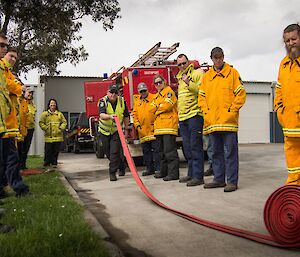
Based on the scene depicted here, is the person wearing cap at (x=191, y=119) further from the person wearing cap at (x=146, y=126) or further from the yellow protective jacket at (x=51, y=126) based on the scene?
the yellow protective jacket at (x=51, y=126)

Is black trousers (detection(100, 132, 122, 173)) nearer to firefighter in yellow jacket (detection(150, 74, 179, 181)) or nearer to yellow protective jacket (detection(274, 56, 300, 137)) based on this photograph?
firefighter in yellow jacket (detection(150, 74, 179, 181))

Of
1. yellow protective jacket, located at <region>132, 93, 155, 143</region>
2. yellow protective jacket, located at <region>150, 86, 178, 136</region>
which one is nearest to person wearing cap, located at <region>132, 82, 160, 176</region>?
yellow protective jacket, located at <region>132, 93, 155, 143</region>

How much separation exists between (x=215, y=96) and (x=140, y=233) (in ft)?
8.96

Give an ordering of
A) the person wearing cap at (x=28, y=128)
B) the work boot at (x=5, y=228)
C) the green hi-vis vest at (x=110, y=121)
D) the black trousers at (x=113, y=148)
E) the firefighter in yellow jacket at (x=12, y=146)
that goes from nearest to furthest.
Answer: the work boot at (x=5, y=228) < the firefighter in yellow jacket at (x=12, y=146) < the black trousers at (x=113, y=148) < the green hi-vis vest at (x=110, y=121) < the person wearing cap at (x=28, y=128)

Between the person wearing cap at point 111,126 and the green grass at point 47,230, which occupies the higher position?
the person wearing cap at point 111,126

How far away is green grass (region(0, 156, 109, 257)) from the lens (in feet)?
10.2

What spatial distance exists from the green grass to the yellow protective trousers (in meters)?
1.91

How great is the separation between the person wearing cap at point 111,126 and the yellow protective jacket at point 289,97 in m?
4.29

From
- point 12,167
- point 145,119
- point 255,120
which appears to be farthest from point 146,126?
point 255,120

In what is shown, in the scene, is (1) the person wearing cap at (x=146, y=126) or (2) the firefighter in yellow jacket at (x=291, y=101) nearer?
(2) the firefighter in yellow jacket at (x=291, y=101)

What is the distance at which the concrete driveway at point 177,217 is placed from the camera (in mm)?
3490

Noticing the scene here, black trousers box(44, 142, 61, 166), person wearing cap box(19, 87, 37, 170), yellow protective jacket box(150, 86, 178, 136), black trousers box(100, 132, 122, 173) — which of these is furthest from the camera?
black trousers box(44, 142, 61, 166)

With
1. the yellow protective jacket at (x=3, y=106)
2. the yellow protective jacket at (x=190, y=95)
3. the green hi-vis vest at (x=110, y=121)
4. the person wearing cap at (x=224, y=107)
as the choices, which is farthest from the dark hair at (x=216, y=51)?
the yellow protective jacket at (x=3, y=106)

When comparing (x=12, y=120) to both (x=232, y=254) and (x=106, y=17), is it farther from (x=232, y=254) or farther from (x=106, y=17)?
(x=106, y=17)
